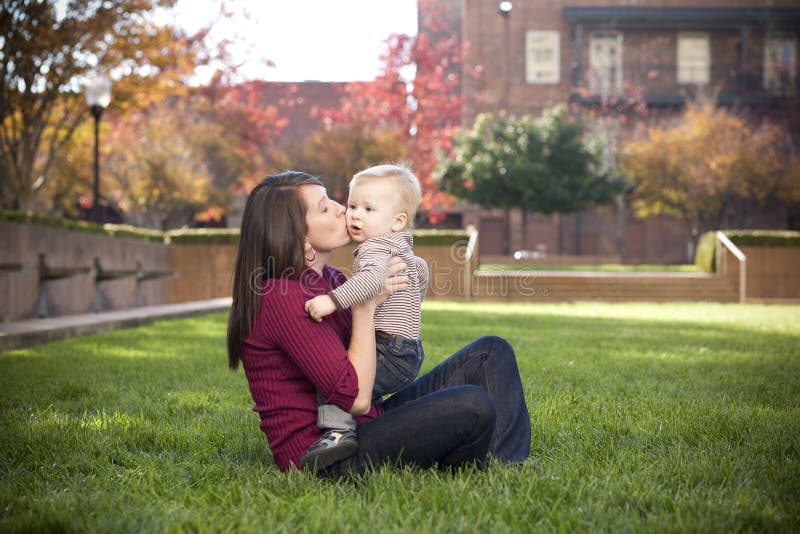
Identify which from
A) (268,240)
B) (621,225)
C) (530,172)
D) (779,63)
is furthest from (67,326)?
(779,63)

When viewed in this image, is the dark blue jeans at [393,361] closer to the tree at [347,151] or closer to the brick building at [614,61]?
the tree at [347,151]

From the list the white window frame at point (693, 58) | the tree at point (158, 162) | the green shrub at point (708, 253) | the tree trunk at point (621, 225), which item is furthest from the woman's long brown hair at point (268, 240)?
the white window frame at point (693, 58)

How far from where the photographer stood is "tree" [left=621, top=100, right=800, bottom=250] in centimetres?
3042

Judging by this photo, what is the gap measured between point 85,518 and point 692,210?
3068cm

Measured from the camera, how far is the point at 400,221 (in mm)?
3600

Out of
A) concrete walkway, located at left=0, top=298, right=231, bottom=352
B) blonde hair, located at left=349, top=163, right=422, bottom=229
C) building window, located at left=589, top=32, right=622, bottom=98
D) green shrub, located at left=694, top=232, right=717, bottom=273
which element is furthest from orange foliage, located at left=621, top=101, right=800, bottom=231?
→ blonde hair, located at left=349, top=163, right=422, bottom=229

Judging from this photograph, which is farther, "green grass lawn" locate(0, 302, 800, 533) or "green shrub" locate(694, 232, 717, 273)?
"green shrub" locate(694, 232, 717, 273)

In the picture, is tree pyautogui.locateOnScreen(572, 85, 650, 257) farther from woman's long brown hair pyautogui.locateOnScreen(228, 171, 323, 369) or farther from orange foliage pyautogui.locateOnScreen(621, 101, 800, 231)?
woman's long brown hair pyautogui.locateOnScreen(228, 171, 323, 369)

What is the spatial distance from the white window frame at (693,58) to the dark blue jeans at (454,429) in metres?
38.0

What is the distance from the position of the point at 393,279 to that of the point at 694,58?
38.9 meters

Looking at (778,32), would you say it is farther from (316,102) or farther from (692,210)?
(316,102)

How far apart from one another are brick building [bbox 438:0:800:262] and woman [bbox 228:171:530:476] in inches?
1372

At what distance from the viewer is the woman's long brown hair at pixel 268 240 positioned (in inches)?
123

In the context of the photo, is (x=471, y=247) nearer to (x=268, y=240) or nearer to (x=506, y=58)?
(x=268, y=240)
